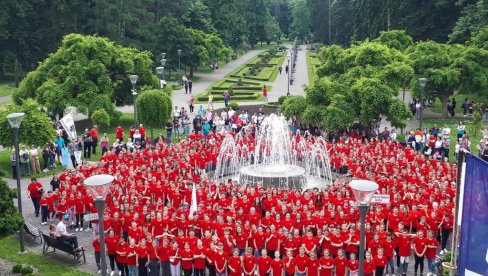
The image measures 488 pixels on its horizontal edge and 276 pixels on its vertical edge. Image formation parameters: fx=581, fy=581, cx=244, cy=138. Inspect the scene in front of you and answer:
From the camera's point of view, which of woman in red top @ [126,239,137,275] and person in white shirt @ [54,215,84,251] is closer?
woman in red top @ [126,239,137,275]

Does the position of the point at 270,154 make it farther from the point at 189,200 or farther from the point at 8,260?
the point at 8,260

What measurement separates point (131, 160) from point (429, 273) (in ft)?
42.1

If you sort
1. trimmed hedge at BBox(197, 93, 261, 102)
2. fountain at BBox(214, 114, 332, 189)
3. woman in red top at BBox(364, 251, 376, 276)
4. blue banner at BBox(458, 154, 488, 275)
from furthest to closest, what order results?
trimmed hedge at BBox(197, 93, 261, 102) < fountain at BBox(214, 114, 332, 189) < woman in red top at BBox(364, 251, 376, 276) < blue banner at BBox(458, 154, 488, 275)

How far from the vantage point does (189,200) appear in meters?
18.5

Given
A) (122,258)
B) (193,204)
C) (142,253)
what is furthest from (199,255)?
(193,204)

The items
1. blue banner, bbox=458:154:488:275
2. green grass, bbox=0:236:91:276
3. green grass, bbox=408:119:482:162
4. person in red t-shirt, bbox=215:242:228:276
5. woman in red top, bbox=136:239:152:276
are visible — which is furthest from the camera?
green grass, bbox=408:119:482:162

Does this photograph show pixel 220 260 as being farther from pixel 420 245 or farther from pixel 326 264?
pixel 420 245

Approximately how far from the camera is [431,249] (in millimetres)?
14328

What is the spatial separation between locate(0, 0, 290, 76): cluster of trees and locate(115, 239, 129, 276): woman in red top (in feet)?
134

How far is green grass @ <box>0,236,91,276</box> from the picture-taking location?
1549cm

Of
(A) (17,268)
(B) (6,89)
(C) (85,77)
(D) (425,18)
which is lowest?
(A) (17,268)

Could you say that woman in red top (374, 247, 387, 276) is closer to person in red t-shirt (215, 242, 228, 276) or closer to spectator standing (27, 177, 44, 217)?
person in red t-shirt (215, 242, 228, 276)

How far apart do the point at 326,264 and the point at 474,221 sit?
5.13 metres

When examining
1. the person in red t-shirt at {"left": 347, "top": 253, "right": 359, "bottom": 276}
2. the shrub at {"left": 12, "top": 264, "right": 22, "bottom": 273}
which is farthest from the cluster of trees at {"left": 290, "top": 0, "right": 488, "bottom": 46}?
the shrub at {"left": 12, "top": 264, "right": 22, "bottom": 273}
